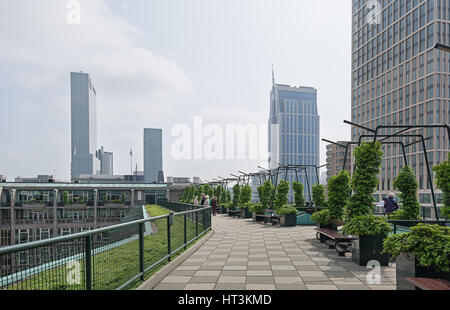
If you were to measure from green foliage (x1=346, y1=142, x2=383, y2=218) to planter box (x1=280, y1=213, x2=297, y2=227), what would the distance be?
9.08 metres

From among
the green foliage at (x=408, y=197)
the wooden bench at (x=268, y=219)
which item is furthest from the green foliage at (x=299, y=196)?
the green foliage at (x=408, y=197)

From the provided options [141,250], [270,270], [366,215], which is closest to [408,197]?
[366,215]

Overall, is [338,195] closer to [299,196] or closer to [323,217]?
[323,217]

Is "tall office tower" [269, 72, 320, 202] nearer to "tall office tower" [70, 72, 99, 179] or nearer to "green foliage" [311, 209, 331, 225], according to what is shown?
"tall office tower" [70, 72, 99, 179]

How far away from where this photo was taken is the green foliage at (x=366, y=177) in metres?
8.98

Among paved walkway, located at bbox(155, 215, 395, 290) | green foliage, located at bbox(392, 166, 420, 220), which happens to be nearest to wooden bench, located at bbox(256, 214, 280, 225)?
paved walkway, located at bbox(155, 215, 395, 290)

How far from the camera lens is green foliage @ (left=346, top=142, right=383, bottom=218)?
8977mm

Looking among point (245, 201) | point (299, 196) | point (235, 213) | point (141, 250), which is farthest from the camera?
point (235, 213)

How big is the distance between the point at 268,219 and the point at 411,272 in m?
15.6

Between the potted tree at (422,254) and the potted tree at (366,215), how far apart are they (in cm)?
281

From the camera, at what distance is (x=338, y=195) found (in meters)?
12.1

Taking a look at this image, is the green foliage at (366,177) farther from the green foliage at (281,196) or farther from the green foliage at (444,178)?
the green foliage at (281,196)
